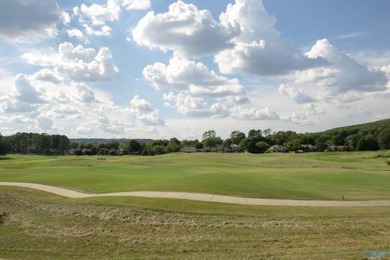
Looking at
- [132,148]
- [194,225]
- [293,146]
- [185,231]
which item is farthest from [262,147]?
[185,231]

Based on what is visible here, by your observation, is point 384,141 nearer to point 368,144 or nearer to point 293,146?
point 368,144

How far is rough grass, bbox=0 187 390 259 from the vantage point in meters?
17.2

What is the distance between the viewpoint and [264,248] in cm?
1722

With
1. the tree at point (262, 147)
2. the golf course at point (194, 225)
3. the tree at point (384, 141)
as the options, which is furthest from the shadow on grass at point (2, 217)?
the tree at point (384, 141)

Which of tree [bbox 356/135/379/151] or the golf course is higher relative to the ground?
tree [bbox 356/135/379/151]

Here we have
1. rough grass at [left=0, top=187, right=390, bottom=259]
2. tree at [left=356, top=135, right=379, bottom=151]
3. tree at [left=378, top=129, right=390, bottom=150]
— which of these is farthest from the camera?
tree at [left=356, top=135, right=379, bottom=151]

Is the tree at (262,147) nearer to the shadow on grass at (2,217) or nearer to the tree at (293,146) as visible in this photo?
the tree at (293,146)

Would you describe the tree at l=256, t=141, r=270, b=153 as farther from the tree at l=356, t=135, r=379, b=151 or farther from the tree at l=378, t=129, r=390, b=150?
the tree at l=378, t=129, r=390, b=150

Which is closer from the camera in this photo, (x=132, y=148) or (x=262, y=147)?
(x=262, y=147)

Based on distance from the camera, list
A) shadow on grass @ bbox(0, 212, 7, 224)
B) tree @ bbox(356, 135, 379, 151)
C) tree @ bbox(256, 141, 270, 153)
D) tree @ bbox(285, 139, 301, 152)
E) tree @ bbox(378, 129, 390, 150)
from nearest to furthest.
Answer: shadow on grass @ bbox(0, 212, 7, 224), tree @ bbox(378, 129, 390, 150), tree @ bbox(356, 135, 379, 151), tree @ bbox(256, 141, 270, 153), tree @ bbox(285, 139, 301, 152)

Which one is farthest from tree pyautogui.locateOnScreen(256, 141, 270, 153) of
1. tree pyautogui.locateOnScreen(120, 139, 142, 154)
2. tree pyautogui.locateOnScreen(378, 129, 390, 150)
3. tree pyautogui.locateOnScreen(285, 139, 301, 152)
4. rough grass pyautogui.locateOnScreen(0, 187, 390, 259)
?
rough grass pyautogui.locateOnScreen(0, 187, 390, 259)

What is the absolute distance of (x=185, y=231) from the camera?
20594 millimetres

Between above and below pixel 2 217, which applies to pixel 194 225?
above

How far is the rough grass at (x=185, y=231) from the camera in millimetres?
17172
